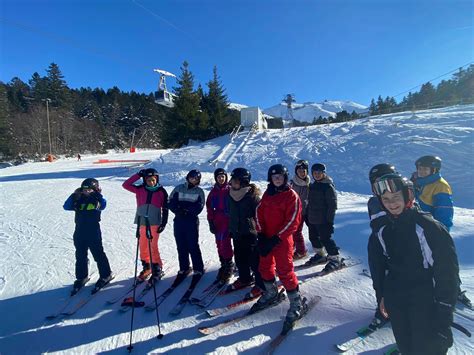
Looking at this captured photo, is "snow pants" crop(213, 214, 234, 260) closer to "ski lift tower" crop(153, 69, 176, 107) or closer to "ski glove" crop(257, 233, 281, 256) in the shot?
"ski glove" crop(257, 233, 281, 256)

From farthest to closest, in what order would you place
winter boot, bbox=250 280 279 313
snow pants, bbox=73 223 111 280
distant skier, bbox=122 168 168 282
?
distant skier, bbox=122 168 168 282, snow pants, bbox=73 223 111 280, winter boot, bbox=250 280 279 313

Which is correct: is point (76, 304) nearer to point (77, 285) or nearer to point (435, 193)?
point (77, 285)

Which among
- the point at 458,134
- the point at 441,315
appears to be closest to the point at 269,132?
the point at 458,134

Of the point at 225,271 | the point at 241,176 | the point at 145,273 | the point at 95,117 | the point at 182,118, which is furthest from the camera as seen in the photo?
the point at 95,117

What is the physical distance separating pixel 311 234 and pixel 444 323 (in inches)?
127

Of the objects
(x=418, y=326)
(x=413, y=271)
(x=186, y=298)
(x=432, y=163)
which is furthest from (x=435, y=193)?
(x=186, y=298)

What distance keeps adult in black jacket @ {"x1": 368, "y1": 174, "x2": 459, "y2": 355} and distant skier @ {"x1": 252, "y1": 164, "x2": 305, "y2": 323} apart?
1187 millimetres

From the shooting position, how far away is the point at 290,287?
11.1 ft

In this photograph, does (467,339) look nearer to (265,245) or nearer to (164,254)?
(265,245)

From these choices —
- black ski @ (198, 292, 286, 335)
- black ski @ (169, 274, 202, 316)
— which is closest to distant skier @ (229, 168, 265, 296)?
black ski @ (198, 292, 286, 335)

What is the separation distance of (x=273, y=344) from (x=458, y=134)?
16.8 m

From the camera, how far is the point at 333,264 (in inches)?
187

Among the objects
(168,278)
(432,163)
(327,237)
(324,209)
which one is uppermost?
(432,163)

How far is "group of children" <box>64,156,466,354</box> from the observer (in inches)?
80.5
